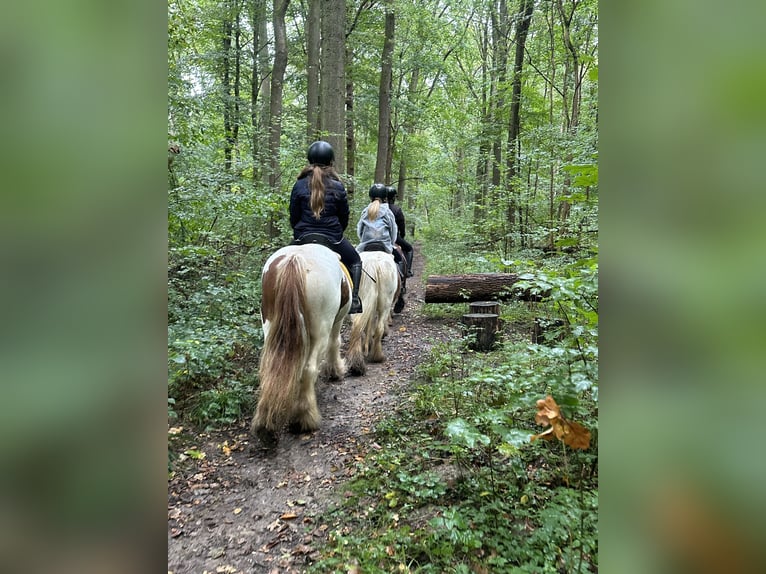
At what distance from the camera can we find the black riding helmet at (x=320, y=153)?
445 cm

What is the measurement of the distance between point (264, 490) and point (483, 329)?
3756 mm

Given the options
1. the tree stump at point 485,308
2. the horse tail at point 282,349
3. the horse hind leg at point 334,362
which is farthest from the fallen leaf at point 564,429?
the tree stump at point 485,308

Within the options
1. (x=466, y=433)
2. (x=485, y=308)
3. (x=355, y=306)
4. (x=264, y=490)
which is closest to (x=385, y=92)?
(x=485, y=308)

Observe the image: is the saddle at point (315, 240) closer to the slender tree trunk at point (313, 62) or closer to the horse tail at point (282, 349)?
the horse tail at point (282, 349)

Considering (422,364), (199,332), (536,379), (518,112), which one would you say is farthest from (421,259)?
(536,379)

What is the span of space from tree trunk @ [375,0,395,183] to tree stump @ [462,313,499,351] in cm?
808

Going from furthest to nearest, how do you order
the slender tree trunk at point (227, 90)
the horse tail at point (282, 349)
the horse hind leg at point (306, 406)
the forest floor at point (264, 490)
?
the slender tree trunk at point (227, 90), the horse hind leg at point (306, 406), the horse tail at point (282, 349), the forest floor at point (264, 490)

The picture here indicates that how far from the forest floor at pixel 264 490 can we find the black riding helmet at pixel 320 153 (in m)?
2.71

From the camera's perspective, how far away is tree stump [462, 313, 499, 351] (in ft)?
19.2

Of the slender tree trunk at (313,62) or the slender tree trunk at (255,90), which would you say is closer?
the slender tree trunk at (255,90)
